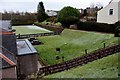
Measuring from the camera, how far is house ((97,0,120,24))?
37141 mm


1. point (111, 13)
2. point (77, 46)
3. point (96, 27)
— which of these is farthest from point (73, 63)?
point (111, 13)

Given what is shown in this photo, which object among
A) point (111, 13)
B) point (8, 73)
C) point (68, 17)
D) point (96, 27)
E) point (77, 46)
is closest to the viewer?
point (8, 73)

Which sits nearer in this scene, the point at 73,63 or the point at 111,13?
the point at 73,63

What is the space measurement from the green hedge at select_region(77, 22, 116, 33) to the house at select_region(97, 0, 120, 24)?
2937 mm

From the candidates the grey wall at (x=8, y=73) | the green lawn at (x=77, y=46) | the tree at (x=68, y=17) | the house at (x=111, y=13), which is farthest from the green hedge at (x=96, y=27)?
the grey wall at (x=8, y=73)

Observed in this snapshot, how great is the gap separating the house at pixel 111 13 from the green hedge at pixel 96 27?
294cm

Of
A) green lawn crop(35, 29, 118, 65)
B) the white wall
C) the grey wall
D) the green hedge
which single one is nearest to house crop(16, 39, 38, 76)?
green lawn crop(35, 29, 118, 65)

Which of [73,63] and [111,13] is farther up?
[111,13]

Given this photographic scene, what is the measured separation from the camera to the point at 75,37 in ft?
120

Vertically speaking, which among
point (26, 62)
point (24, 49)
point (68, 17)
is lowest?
point (26, 62)

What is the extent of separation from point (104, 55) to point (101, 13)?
22.4 meters

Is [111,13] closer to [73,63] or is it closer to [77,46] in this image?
[77,46]

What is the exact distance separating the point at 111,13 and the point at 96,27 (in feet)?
13.2

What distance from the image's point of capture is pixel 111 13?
38.7 metres
